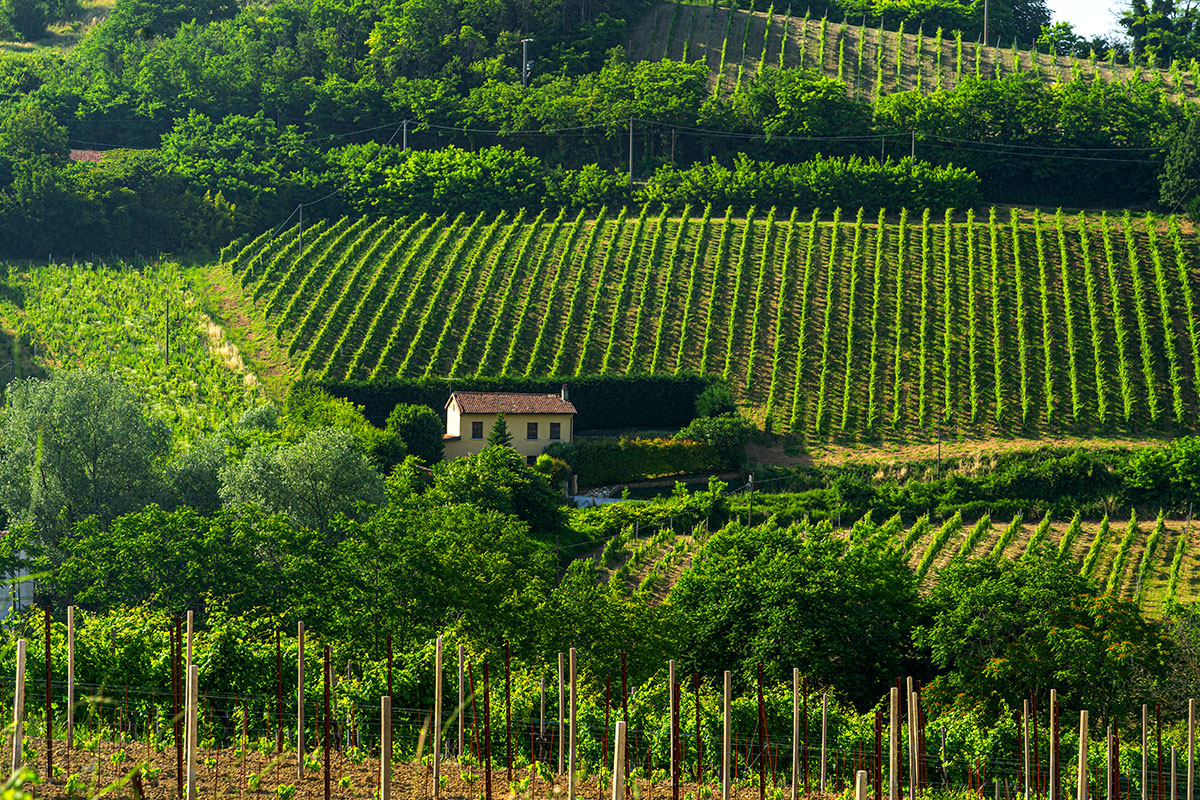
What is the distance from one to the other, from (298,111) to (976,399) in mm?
48166

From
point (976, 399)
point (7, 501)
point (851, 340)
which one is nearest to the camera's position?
point (7, 501)

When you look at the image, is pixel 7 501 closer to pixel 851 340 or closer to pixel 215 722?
pixel 215 722

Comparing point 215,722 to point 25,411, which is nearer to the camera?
point 215,722

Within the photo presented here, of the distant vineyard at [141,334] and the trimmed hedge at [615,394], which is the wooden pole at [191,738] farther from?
the trimmed hedge at [615,394]

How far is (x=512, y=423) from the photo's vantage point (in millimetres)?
46406

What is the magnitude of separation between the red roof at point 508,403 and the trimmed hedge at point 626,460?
2.44 meters

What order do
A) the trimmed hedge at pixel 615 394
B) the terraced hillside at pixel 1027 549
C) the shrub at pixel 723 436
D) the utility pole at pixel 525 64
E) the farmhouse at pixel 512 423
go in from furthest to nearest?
the utility pole at pixel 525 64 → the trimmed hedge at pixel 615 394 → the farmhouse at pixel 512 423 → the shrub at pixel 723 436 → the terraced hillside at pixel 1027 549

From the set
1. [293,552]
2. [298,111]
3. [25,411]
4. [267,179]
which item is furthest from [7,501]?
[298,111]

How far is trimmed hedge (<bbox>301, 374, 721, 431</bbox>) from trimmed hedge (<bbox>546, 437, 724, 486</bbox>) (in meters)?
5.36

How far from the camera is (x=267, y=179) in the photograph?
69062mm

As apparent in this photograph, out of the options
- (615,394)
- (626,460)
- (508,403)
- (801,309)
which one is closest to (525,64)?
(801,309)

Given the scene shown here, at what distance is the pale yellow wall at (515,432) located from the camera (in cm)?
4638

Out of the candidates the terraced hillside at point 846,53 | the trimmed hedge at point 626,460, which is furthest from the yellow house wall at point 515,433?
the terraced hillside at point 846,53

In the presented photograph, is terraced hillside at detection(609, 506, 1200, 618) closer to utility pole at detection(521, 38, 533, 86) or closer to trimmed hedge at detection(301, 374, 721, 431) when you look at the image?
trimmed hedge at detection(301, 374, 721, 431)
